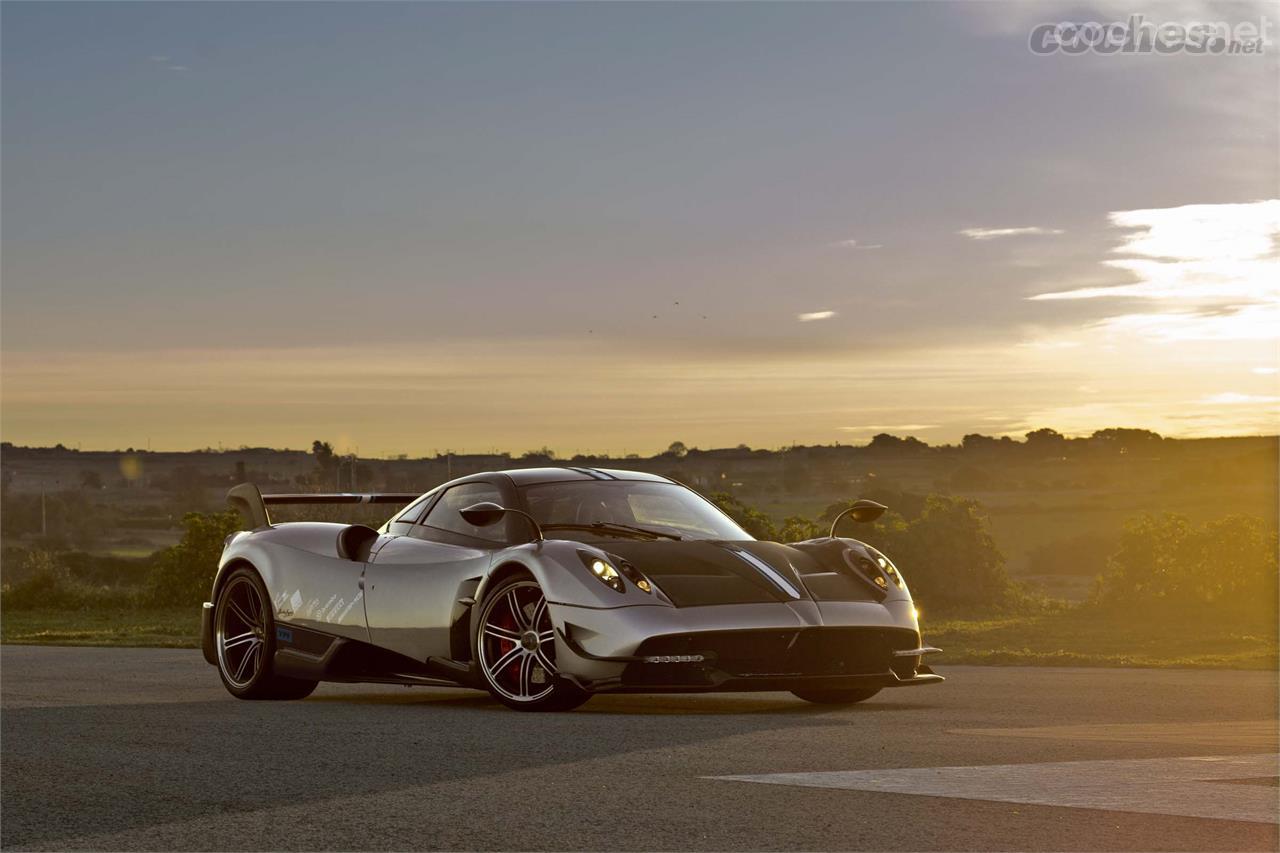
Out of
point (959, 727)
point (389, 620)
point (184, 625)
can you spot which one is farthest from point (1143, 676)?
point (184, 625)

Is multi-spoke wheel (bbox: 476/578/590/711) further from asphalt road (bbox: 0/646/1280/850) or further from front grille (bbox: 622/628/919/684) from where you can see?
front grille (bbox: 622/628/919/684)

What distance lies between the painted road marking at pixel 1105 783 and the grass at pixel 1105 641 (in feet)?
24.7

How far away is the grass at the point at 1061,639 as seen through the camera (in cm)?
1550

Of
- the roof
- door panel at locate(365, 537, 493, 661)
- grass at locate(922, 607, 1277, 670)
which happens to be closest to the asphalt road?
door panel at locate(365, 537, 493, 661)

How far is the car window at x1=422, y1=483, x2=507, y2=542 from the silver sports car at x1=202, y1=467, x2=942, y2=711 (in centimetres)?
2

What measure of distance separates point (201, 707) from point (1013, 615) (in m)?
14.7

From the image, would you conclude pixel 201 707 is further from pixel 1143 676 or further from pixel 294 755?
A: pixel 1143 676

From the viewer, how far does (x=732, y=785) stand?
6977 mm

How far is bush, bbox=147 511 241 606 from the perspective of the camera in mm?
27844

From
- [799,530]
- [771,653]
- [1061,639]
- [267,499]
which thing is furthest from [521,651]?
[799,530]

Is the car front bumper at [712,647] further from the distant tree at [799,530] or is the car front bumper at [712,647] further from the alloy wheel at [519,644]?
the distant tree at [799,530]

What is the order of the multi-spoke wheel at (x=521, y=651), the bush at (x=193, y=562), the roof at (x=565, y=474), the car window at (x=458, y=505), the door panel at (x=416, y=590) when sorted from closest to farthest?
1. the multi-spoke wheel at (x=521, y=651)
2. the door panel at (x=416, y=590)
3. the car window at (x=458, y=505)
4. the roof at (x=565, y=474)
5. the bush at (x=193, y=562)

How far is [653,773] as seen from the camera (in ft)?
24.1

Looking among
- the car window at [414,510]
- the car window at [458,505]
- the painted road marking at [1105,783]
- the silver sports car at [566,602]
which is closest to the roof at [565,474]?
the silver sports car at [566,602]
